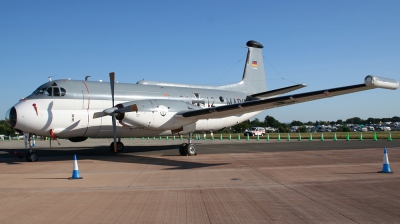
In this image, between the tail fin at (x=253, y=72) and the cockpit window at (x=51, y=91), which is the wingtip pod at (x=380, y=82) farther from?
the tail fin at (x=253, y=72)

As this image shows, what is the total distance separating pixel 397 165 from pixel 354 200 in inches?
280

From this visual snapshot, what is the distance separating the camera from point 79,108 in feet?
57.7

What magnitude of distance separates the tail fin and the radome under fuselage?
7.39 meters

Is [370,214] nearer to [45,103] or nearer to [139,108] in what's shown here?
[139,108]

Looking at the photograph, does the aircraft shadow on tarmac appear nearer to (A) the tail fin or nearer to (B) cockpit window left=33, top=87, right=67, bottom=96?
(B) cockpit window left=33, top=87, right=67, bottom=96

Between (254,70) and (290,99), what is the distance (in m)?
13.8

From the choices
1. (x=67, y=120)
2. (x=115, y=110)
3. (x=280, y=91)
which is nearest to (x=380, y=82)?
(x=115, y=110)

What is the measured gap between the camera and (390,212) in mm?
6387

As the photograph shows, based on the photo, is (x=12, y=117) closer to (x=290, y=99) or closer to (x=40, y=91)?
(x=40, y=91)

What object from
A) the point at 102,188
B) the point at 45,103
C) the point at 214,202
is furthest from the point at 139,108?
the point at 214,202

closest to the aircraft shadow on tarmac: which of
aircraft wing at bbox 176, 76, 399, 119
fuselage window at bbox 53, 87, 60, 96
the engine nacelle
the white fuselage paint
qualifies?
the white fuselage paint

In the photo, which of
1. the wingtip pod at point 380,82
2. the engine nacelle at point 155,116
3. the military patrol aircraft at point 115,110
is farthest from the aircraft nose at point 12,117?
the wingtip pod at point 380,82

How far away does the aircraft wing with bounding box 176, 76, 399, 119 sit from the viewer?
11297mm

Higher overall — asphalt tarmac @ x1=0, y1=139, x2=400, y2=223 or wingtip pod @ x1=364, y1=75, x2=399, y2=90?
wingtip pod @ x1=364, y1=75, x2=399, y2=90
